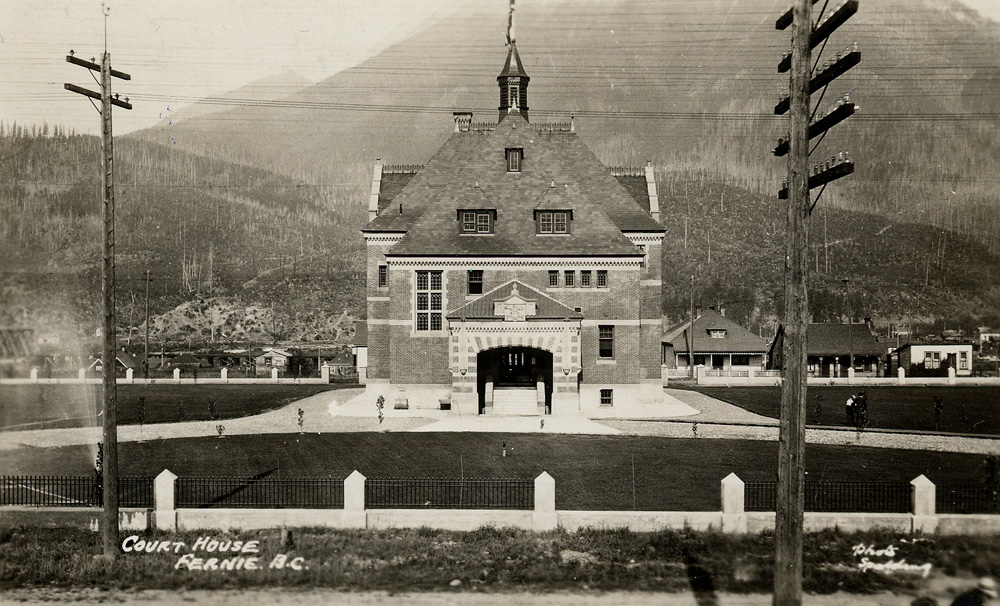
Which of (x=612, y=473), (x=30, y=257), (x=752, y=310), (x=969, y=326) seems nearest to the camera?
(x=30, y=257)

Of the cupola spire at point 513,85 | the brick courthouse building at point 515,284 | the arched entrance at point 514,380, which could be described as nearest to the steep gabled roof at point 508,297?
the brick courthouse building at point 515,284

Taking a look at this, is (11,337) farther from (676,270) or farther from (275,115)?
(275,115)

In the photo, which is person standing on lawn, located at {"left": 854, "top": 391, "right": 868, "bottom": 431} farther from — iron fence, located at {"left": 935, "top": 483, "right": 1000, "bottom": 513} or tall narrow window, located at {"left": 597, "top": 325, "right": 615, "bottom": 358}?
iron fence, located at {"left": 935, "top": 483, "right": 1000, "bottom": 513}

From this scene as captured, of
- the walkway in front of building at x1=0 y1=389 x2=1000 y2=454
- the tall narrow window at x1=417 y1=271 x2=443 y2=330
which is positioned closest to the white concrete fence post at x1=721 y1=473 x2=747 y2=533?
the walkway in front of building at x1=0 y1=389 x2=1000 y2=454

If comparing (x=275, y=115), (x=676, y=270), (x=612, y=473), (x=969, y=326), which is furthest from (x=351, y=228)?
(x=612, y=473)

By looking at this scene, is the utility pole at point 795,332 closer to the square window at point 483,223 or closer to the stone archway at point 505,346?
the stone archway at point 505,346

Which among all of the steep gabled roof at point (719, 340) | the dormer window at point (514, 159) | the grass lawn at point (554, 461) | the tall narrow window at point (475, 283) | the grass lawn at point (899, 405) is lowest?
the grass lawn at point (899, 405)

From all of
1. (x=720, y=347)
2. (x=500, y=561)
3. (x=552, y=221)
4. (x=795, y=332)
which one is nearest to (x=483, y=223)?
(x=552, y=221)
